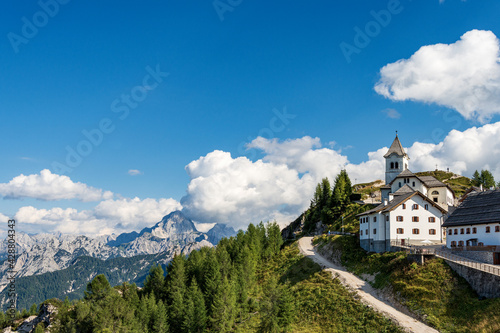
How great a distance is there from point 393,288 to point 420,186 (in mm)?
54067

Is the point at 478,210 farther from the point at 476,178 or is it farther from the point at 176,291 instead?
the point at 476,178

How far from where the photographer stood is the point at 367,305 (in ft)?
208

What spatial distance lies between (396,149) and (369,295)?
223 ft

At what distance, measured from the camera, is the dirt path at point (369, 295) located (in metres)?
54.6

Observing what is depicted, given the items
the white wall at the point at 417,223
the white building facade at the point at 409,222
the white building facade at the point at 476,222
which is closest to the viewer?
the white building facade at the point at 476,222

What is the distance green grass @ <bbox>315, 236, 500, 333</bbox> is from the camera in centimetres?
5059

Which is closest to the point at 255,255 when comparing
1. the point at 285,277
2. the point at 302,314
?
the point at 285,277

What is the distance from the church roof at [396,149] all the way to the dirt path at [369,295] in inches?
1735

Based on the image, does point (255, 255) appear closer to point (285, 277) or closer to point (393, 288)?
point (285, 277)

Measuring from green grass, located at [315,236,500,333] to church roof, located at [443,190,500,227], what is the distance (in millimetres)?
9549

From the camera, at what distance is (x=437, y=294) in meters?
58.7

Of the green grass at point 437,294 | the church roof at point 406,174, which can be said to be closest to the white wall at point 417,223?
the green grass at point 437,294

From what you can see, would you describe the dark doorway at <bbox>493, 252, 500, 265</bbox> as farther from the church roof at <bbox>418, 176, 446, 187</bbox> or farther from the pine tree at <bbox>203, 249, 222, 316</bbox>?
the church roof at <bbox>418, 176, 446, 187</bbox>

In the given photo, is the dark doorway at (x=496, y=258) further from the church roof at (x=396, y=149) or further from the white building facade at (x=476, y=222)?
the church roof at (x=396, y=149)
